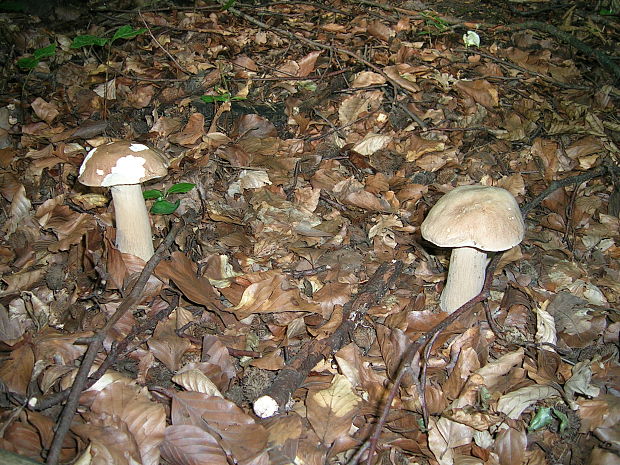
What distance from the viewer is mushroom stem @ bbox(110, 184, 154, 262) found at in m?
2.39

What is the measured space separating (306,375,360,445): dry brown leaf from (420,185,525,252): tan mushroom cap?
33.6 inches

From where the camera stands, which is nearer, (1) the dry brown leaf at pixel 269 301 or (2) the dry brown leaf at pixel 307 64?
(1) the dry brown leaf at pixel 269 301

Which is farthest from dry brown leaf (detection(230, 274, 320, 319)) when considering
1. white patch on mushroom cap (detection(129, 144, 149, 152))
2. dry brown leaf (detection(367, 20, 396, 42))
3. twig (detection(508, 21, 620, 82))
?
twig (detection(508, 21, 620, 82))

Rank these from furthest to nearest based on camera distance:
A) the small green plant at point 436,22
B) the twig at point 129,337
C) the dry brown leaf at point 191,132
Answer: the small green plant at point 436,22 → the dry brown leaf at point 191,132 → the twig at point 129,337

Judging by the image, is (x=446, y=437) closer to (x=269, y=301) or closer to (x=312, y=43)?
(x=269, y=301)

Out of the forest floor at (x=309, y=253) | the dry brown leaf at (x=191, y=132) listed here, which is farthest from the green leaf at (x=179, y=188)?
the dry brown leaf at (x=191, y=132)

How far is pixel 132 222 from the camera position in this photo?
246 centimetres

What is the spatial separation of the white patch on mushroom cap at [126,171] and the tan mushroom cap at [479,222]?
1524 millimetres

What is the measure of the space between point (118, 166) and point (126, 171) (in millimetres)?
45

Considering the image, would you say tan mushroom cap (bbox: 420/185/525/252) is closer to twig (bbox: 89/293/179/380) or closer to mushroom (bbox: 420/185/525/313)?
mushroom (bbox: 420/185/525/313)

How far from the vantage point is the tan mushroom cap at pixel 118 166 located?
2.15 metres

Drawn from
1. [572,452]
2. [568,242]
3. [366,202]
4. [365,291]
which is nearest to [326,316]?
[365,291]

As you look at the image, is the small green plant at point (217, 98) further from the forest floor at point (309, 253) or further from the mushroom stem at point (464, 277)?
the mushroom stem at point (464, 277)

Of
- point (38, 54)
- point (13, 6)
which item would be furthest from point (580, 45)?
point (13, 6)
